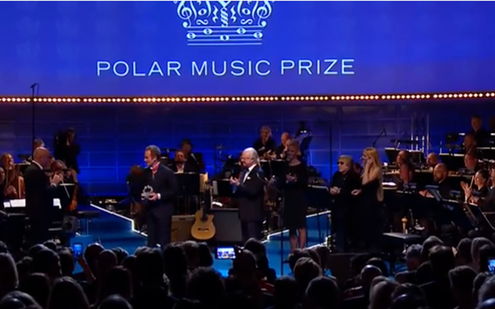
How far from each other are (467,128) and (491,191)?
23.6ft

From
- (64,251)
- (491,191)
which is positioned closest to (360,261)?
(64,251)

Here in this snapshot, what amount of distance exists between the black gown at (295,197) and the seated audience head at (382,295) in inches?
285

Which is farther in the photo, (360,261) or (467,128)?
(467,128)

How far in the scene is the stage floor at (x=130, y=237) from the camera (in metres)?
14.4

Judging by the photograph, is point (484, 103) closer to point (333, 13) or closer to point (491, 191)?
point (333, 13)

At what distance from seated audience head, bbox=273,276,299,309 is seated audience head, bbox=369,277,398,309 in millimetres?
531

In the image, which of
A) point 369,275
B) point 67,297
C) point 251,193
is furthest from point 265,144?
point 67,297

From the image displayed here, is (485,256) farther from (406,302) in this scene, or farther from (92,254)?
(92,254)

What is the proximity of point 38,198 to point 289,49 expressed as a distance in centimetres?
807

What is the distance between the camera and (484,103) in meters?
19.5

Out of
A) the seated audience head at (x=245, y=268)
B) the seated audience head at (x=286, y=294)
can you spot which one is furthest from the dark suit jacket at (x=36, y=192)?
the seated audience head at (x=286, y=294)

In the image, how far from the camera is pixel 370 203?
13.0 meters

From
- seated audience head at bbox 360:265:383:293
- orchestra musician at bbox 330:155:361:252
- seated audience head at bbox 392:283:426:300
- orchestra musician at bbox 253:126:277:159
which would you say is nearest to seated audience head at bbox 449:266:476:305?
seated audience head at bbox 392:283:426:300

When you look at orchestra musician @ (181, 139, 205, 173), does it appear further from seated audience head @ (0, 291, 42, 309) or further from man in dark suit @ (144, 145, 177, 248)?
seated audience head @ (0, 291, 42, 309)
